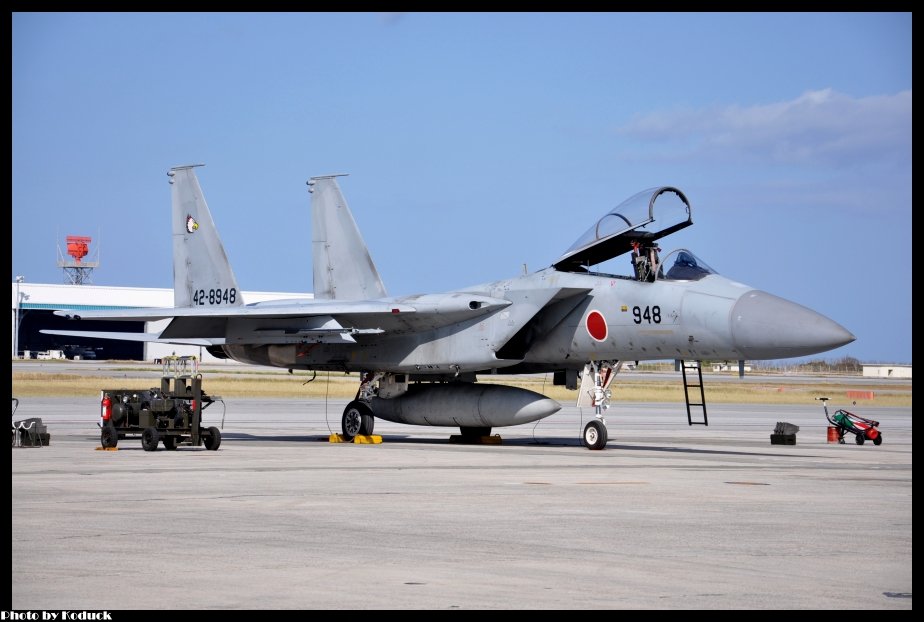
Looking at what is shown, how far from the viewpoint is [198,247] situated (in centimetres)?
2352

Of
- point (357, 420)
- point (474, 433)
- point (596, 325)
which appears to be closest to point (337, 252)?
point (357, 420)

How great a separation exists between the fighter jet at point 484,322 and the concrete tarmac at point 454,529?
1792 millimetres

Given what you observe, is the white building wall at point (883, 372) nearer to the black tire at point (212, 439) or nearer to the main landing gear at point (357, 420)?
the main landing gear at point (357, 420)

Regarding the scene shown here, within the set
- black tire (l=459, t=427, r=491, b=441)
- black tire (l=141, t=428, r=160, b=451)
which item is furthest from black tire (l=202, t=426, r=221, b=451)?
black tire (l=459, t=427, r=491, b=441)

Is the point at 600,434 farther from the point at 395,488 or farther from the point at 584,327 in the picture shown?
the point at 395,488

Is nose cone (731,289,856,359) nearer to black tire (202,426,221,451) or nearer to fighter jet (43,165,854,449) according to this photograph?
fighter jet (43,165,854,449)

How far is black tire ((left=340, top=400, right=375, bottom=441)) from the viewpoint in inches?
808

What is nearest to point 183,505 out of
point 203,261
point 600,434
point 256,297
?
point 600,434

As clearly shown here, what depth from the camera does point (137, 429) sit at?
1706cm

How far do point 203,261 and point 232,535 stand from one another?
15.7m

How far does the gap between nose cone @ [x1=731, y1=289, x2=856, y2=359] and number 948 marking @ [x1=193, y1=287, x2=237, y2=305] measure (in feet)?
A: 34.2

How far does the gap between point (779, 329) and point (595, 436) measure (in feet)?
A: 10.8

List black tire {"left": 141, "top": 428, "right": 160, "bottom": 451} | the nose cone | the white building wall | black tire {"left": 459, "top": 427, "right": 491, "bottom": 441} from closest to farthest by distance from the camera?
the nose cone → black tire {"left": 141, "top": 428, "right": 160, "bottom": 451} → black tire {"left": 459, "top": 427, "right": 491, "bottom": 441} → the white building wall

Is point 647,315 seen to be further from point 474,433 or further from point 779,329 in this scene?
point 474,433
